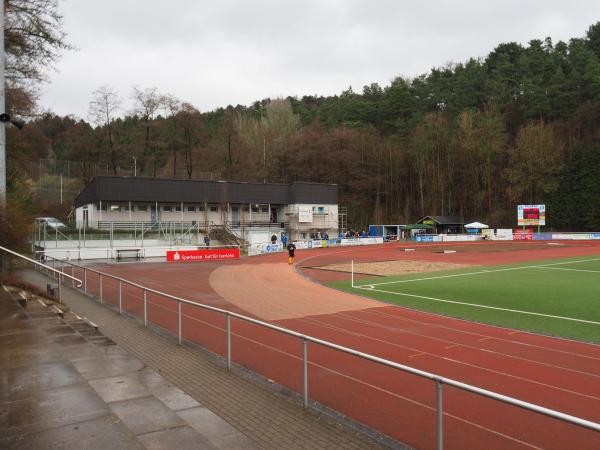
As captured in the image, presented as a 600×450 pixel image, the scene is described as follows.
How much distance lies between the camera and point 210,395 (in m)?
6.87

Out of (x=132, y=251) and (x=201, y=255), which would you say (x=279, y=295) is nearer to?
(x=201, y=255)

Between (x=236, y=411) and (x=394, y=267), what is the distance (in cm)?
2507

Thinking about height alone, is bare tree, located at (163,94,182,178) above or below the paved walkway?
above

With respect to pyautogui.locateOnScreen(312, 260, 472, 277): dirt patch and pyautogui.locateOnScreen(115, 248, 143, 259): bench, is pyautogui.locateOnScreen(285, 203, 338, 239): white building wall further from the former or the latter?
pyautogui.locateOnScreen(312, 260, 472, 277): dirt patch

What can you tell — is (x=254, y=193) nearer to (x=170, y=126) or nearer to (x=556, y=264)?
(x=170, y=126)

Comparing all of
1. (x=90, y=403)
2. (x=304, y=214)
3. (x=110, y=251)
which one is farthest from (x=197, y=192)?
(x=90, y=403)

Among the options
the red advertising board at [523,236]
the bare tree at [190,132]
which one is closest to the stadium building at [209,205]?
the bare tree at [190,132]

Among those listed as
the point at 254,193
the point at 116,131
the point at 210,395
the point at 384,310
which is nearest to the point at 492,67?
the point at 254,193

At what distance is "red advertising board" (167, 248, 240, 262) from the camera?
118ft

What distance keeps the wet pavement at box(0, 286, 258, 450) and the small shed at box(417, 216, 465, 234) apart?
2577 inches

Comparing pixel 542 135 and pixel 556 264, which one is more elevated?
pixel 542 135

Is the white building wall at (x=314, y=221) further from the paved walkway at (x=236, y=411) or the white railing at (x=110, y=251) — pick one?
the paved walkway at (x=236, y=411)

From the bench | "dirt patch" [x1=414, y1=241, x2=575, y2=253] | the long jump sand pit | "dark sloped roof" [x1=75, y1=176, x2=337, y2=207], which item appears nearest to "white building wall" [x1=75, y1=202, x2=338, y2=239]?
"dark sloped roof" [x1=75, y1=176, x2=337, y2=207]

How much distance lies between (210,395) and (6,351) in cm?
379
